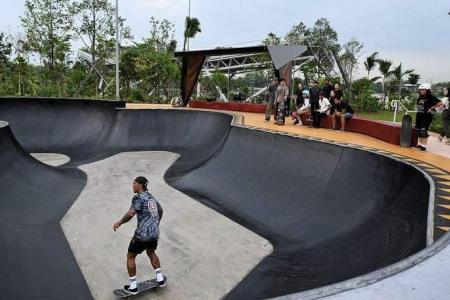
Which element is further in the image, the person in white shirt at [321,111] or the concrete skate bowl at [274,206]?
the person in white shirt at [321,111]

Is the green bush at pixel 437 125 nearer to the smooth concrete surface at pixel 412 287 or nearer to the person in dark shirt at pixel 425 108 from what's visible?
the person in dark shirt at pixel 425 108

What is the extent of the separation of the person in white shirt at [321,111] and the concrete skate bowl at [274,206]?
9.36ft

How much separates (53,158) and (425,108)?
13.0 metres

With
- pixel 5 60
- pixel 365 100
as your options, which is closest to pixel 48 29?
pixel 5 60

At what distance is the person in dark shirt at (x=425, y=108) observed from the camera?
860cm

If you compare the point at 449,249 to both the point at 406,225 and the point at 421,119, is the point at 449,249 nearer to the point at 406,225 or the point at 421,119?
the point at 406,225

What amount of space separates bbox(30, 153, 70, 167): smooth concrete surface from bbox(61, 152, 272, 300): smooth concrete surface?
3.64 m

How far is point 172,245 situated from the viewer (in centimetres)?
727

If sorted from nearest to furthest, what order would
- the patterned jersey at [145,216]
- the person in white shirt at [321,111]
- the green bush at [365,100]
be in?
the patterned jersey at [145,216], the person in white shirt at [321,111], the green bush at [365,100]

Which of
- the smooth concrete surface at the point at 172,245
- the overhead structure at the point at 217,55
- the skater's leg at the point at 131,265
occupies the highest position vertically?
the overhead structure at the point at 217,55

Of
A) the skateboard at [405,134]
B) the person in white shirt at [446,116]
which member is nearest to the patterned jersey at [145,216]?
the skateboard at [405,134]

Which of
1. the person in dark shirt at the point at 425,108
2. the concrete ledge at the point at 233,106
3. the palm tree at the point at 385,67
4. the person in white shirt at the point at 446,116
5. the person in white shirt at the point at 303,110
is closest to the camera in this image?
the person in dark shirt at the point at 425,108

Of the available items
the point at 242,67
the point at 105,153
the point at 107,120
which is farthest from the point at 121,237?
the point at 242,67

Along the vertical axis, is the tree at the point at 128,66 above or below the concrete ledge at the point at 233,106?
above
